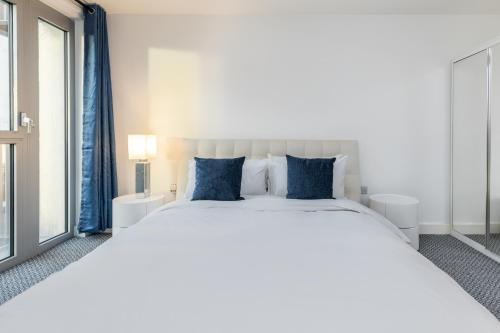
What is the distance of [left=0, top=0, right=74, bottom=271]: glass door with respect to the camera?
3027 millimetres

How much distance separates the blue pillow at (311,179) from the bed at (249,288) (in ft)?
3.25

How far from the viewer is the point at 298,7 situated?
3.74 metres

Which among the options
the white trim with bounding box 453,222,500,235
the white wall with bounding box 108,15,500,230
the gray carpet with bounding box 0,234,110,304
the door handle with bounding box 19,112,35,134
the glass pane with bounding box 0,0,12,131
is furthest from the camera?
the white wall with bounding box 108,15,500,230

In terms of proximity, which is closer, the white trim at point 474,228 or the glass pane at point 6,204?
the glass pane at point 6,204

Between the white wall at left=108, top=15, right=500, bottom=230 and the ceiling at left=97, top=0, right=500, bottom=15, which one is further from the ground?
the ceiling at left=97, top=0, right=500, bottom=15

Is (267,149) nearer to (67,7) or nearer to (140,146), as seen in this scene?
(140,146)

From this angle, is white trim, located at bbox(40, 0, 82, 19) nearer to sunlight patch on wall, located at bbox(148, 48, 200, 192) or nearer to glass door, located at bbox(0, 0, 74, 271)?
glass door, located at bbox(0, 0, 74, 271)

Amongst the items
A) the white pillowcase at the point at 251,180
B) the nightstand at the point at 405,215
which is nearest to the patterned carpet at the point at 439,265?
the nightstand at the point at 405,215

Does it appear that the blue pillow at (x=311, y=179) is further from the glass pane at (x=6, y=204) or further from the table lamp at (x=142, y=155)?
the glass pane at (x=6, y=204)

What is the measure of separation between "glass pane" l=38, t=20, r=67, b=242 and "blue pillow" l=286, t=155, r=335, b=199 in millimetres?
2396

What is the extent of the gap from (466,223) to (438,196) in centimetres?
39

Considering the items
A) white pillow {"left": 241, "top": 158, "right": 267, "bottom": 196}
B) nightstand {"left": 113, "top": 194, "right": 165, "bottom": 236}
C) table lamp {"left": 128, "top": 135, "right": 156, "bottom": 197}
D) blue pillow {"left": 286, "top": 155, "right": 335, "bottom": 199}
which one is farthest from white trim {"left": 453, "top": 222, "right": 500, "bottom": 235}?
table lamp {"left": 128, "top": 135, "right": 156, "bottom": 197}

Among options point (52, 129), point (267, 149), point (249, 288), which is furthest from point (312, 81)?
point (249, 288)

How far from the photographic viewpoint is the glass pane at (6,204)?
3016 millimetres
